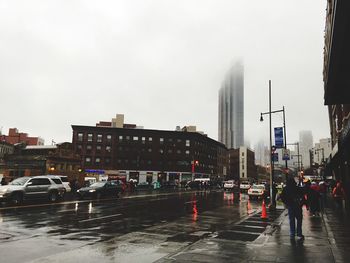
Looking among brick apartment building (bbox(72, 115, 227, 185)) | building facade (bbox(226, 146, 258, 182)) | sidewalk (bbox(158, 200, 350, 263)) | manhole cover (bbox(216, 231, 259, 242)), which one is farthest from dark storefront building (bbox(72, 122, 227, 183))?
sidewalk (bbox(158, 200, 350, 263))

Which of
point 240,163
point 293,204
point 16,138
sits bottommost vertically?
point 293,204

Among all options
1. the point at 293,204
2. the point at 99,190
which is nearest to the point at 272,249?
the point at 293,204

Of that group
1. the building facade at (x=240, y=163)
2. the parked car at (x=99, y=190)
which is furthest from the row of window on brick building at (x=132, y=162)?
the parked car at (x=99, y=190)

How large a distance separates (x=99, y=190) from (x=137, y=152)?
6264 centimetres

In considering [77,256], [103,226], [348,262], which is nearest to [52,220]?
[103,226]

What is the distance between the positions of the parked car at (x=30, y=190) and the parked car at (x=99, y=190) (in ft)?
9.35

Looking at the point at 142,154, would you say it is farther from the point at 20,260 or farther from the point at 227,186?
the point at 20,260

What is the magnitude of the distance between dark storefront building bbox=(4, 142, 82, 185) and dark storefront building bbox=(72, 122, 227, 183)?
3207cm

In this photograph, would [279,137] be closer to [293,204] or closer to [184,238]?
[293,204]

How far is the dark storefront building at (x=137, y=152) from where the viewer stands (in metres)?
86.4

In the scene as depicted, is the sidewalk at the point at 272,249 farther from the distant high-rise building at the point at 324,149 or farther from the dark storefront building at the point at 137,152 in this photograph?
the dark storefront building at the point at 137,152

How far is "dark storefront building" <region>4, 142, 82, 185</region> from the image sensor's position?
4291 centimetres

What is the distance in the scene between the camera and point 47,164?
45.8m

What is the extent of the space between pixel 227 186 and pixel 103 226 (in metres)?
43.1
